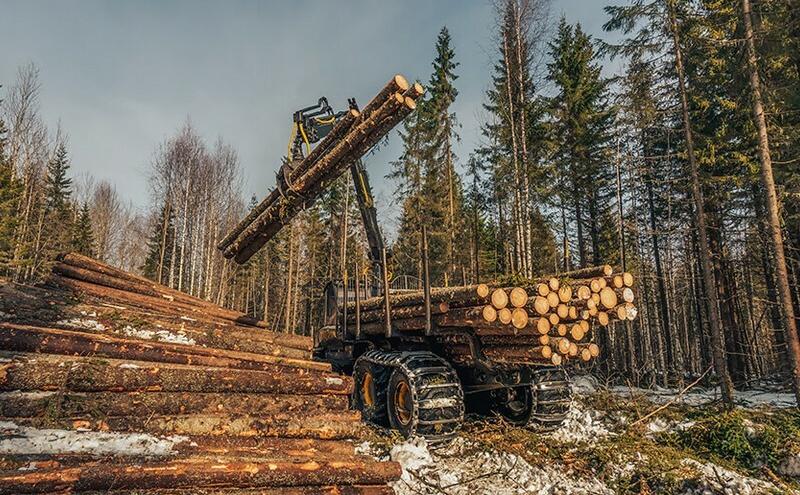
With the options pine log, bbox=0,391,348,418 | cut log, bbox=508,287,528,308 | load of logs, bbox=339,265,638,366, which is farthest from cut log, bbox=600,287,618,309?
pine log, bbox=0,391,348,418

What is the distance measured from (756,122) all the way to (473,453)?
10085 mm

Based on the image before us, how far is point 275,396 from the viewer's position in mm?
3414

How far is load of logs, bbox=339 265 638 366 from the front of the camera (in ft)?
16.4

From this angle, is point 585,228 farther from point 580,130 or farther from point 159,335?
point 159,335

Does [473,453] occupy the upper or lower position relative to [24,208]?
lower

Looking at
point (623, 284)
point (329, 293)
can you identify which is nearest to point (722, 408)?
point (623, 284)

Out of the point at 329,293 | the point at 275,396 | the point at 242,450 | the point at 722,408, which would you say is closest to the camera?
the point at 242,450

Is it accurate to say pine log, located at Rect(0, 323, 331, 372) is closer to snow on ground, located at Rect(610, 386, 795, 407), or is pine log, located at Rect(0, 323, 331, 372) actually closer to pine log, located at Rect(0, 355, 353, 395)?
pine log, located at Rect(0, 355, 353, 395)

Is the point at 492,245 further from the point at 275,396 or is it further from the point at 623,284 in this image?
the point at 275,396

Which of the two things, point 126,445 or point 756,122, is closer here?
point 126,445

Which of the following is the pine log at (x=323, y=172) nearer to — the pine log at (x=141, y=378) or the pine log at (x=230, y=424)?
the pine log at (x=141, y=378)

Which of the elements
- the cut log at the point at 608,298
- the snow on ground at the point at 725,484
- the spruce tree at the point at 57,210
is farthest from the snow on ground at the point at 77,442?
the spruce tree at the point at 57,210

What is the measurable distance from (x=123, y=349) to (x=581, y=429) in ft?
21.9

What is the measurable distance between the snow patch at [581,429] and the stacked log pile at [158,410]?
427 cm
